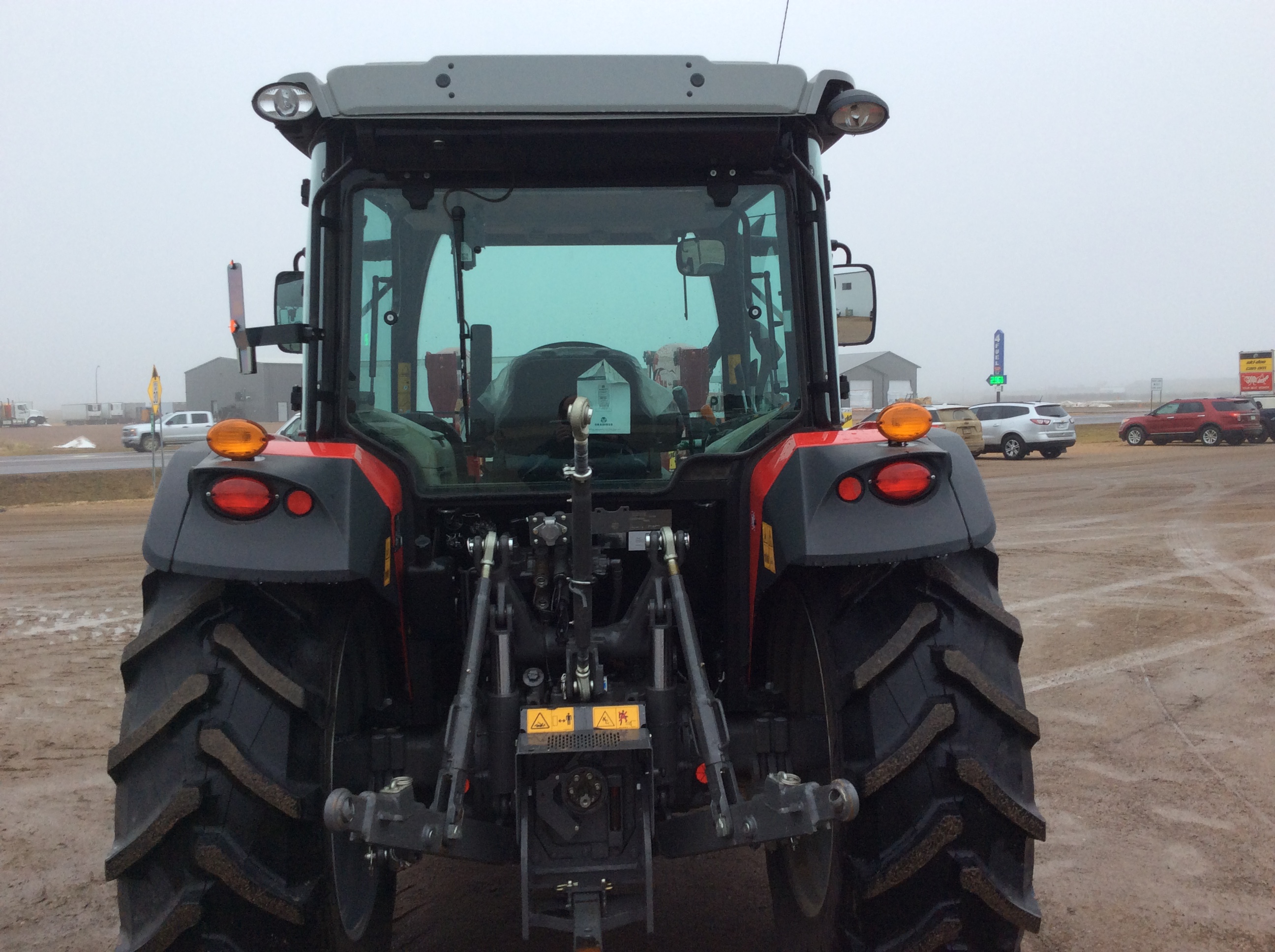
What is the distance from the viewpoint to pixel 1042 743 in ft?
17.6

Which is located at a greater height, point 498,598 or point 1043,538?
point 498,598

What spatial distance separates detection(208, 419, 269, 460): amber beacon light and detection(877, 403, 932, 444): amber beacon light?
158cm

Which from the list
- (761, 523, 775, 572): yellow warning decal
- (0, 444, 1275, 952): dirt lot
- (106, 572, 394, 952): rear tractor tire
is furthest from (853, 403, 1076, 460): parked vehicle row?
(106, 572, 394, 952): rear tractor tire

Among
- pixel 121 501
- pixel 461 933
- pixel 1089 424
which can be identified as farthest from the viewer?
pixel 1089 424

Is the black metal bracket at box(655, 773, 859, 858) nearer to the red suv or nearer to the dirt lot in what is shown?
the dirt lot

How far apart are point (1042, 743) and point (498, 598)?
12.8 ft

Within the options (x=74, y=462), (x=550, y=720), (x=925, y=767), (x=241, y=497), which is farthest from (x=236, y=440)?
(x=74, y=462)

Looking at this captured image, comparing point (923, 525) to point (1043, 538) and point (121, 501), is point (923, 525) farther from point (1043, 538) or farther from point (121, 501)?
point (121, 501)

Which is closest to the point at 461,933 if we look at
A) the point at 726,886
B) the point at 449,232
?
the point at 726,886

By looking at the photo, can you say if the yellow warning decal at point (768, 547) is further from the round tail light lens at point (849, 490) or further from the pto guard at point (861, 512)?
the round tail light lens at point (849, 490)

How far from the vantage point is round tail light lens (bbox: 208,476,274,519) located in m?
2.53

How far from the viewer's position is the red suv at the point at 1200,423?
1205 inches

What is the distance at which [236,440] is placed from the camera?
2492 millimetres

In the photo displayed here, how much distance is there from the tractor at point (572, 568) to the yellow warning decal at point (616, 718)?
10 millimetres
